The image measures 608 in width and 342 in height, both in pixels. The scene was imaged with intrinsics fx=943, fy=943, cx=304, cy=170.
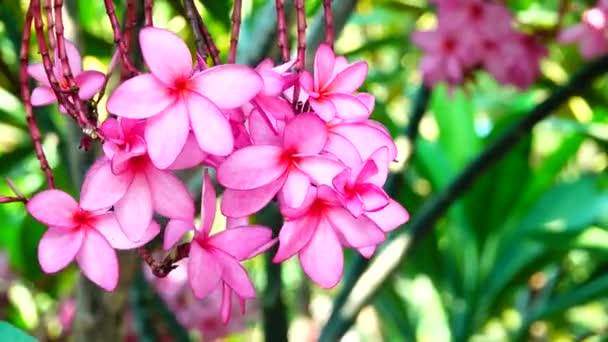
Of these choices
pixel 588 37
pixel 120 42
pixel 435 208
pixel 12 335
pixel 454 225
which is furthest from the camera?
pixel 454 225

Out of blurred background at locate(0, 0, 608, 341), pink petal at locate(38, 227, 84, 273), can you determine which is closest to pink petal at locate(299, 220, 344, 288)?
pink petal at locate(38, 227, 84, 273)

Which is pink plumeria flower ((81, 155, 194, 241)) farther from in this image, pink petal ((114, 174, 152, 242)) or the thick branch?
the thick branch

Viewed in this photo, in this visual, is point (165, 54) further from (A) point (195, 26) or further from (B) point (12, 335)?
(B) point (12, 335)

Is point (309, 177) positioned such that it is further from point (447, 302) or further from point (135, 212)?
point (447, 302)

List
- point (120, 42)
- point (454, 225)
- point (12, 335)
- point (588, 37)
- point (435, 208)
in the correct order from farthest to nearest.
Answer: point (454, 225), point (588, 37), point (435, 208), point (12, 335), point (120, 42)

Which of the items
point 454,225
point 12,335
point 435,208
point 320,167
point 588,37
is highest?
point 320,167

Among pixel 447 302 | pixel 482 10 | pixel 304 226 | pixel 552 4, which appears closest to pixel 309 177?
pixel 304 226

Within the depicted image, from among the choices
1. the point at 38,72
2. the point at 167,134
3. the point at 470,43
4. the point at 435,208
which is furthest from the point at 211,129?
the point at 470,43
